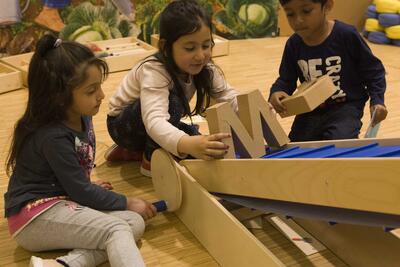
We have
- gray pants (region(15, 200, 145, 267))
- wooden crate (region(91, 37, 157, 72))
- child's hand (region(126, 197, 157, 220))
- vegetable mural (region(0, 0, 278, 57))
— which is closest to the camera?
gray pants (region(15, 200, 145, 267))

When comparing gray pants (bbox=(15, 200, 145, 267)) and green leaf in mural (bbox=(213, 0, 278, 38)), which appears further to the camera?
green leaf in mural (bbox=(213, 0, 278, 38))

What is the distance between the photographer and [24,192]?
1.02m

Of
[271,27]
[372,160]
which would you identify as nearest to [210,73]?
[372,160]

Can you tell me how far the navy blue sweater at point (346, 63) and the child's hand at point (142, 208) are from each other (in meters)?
0.56

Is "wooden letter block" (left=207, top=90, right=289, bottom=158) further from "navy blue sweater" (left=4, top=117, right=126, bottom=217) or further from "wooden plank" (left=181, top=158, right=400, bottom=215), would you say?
"navy blue sweater" (left=4, top=117, right=126, bottom=217)

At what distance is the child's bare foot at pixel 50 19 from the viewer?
2.69 meters

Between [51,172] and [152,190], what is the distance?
0.38 metres

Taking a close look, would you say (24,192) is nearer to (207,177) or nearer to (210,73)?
(207,177)

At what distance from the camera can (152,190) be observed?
4.45 feet

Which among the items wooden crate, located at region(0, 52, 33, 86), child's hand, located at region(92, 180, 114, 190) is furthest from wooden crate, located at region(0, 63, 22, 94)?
child's hand, located at region(92, 180, 114, 190)

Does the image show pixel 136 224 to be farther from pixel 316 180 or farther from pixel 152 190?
pixel 316 180

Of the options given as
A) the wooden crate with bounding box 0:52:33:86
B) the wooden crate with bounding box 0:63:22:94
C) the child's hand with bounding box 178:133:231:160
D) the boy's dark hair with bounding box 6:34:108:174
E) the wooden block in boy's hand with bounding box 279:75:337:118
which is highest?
the boy's dark hair with bounding box 6:34:108:174

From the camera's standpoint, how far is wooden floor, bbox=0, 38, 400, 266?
1041 mm

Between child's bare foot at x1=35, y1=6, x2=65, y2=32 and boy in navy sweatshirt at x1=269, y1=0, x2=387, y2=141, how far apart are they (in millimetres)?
1728
